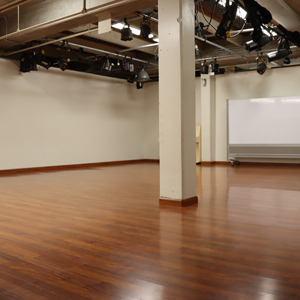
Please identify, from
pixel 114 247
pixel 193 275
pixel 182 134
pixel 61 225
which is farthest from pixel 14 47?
pixel 193 275

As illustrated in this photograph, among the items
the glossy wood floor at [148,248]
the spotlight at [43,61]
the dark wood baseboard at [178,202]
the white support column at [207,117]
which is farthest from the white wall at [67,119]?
the dark wood baseboard at [178,202]


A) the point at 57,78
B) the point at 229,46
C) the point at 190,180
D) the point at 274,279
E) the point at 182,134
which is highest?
the point at 229,46

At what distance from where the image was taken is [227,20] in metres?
5.30

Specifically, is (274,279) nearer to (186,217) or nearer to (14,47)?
(186,217)

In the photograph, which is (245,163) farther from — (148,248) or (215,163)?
(148,248)

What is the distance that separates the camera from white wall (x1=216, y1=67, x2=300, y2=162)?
34.4ft

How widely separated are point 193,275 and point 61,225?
1753 mm

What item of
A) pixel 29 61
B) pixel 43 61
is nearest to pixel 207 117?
pixel 43 61

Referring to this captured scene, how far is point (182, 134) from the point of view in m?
4.50

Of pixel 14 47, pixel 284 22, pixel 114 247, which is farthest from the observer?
pixel 14 47

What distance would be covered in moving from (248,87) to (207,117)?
1.56m

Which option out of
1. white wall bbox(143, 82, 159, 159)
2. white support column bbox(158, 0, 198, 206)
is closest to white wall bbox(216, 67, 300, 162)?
white wall bbox(143, 82, 159, 159)

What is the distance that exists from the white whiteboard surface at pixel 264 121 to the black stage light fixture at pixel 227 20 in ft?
18.1

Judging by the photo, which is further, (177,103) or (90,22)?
(90,22)
